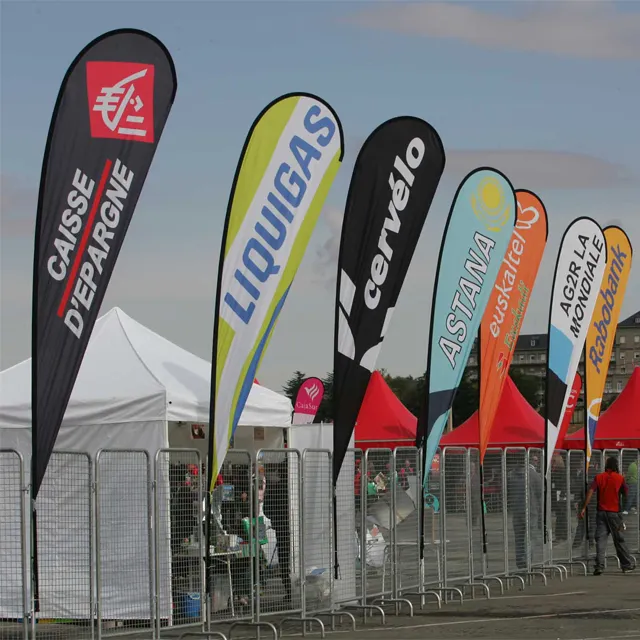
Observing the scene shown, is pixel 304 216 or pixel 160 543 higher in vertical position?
pixel 304 216

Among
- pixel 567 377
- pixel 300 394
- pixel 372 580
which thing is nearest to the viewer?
pixel 372 580

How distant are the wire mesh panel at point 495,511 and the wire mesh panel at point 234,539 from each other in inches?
215

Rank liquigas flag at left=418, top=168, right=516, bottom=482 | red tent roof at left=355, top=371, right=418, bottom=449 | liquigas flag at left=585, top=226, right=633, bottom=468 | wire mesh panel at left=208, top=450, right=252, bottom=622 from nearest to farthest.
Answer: wire mesh panel at left=208, top=450, right=252, bottom=622 < liquigas flag at left=418, top=168, right=516, bottom=482 < liquigas flag at left=585, top=226, right=633, bottom=468 < red tent roof at left=355, top=371, right=418, bottom=449

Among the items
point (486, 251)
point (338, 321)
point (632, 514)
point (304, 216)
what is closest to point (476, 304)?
point (486, 251)

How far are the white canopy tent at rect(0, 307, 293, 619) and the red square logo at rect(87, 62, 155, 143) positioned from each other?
283cm

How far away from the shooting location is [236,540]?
13.0 metres

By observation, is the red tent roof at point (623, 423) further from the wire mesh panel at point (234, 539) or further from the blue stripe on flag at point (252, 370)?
the blue stripe on flag at point (252, 370)

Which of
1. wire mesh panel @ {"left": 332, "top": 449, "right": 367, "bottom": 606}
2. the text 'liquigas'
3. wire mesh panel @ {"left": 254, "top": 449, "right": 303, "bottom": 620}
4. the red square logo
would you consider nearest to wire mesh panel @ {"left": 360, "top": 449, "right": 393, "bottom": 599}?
wire mesh panel @ {"left": 332, "top": 449, "right": 367, "bottom": 606}

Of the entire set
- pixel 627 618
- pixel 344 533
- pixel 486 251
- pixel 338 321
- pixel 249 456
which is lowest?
pixel 627 618

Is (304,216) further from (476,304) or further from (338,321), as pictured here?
(476,304)

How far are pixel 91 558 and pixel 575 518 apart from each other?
36.0ft

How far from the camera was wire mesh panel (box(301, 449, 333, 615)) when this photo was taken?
1372 centimetres

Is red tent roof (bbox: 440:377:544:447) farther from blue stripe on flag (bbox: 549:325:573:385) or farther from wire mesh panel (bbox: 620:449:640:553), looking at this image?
blue stripe on flag (bbox: 549:325:573:385)

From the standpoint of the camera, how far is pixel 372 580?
15.1 metres
